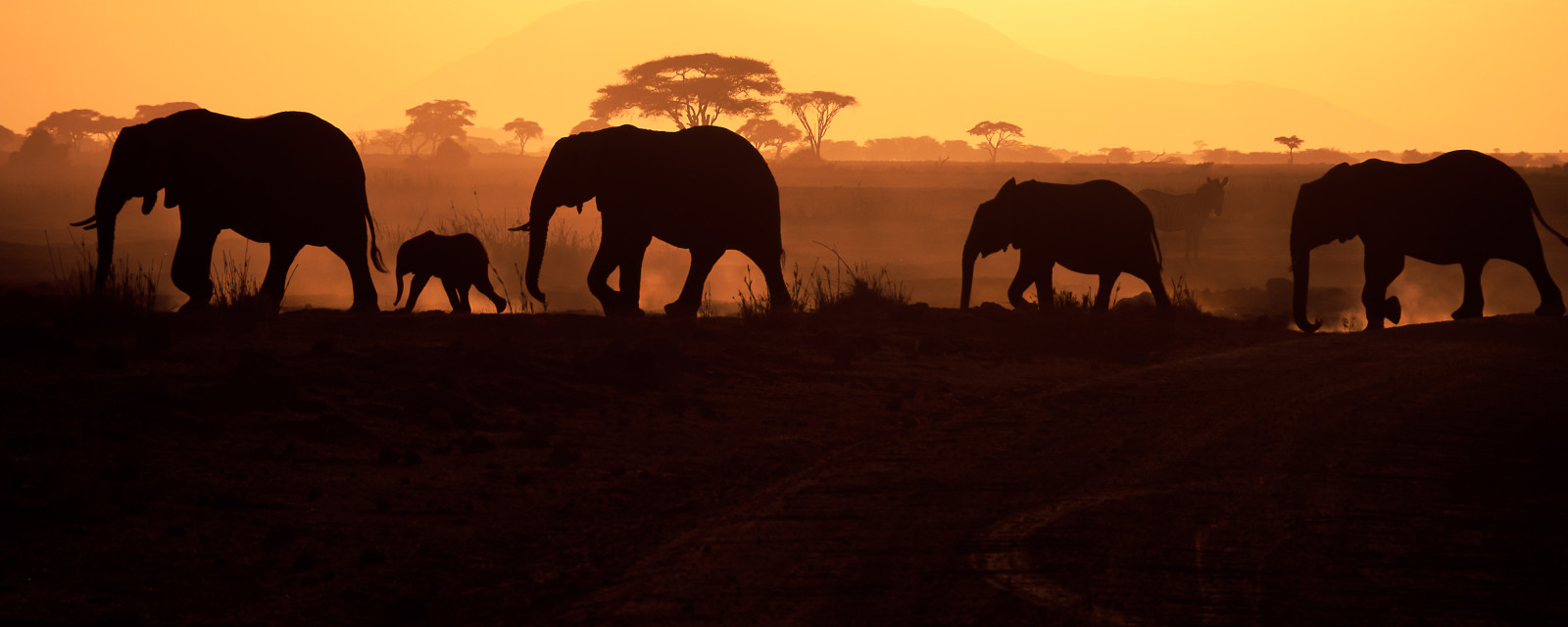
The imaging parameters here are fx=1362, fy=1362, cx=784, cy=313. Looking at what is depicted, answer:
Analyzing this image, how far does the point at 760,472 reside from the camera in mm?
6754

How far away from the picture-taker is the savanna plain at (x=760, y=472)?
14.4 feet

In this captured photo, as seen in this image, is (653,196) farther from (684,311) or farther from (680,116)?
(680,116)

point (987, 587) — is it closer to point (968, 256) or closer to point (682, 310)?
point (682, 310)

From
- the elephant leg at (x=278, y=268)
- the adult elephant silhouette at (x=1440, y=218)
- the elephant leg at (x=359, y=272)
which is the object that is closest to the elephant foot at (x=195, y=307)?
the elephant leg at (x=278, y=268)

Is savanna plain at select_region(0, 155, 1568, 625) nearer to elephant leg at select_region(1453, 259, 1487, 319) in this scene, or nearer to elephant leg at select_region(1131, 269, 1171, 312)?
elephant leg at select_region(1453, 259, 1487, 319)

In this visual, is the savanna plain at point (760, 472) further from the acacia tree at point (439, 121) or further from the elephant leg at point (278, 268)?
the acacia tree at point (439, 121)

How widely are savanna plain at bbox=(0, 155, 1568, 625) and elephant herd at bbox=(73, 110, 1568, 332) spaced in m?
0.69

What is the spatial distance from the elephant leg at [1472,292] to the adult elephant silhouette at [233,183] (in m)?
11.1

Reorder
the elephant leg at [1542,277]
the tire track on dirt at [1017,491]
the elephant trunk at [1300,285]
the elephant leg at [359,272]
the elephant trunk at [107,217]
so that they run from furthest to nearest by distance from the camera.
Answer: the elephant trunk at [1300,285]
the elephant leg at [1542,277]
the elephant leg at [359,272]
the elephant trunk at [107,217]
the tire track on dirt at [1017,491]

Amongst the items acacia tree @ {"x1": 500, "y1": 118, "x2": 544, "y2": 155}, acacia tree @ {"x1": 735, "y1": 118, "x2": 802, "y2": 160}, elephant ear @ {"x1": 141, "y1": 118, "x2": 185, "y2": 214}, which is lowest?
elephant ear @ {"x1": 141, "y1": 118, "x2": 185, "y2": 214}

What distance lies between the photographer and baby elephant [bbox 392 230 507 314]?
15805 mm

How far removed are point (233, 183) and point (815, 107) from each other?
55.2 metres

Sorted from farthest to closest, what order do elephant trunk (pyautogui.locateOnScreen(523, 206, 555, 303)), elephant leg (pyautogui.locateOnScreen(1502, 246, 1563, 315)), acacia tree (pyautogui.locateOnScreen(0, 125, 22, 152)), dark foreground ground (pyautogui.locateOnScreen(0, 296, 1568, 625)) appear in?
acacia tree (pyautogui.locateOnScreen(0, 125, 22, 152)) → elephant leg (pyautogui.locateOnScreen(1502, 246, 1563, 315)) → elephant trunk (pyautogui.locateOnScreen(523, 206, 555, 303)) → dark foreground ground (pyautogui.locateOnScreen(0, 296, 1568, 625))

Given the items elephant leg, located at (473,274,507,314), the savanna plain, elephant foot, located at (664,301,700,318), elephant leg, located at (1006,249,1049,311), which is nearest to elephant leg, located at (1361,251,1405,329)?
the savanna plain
